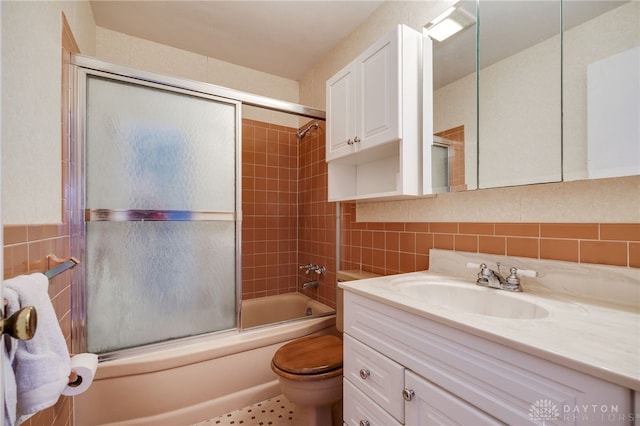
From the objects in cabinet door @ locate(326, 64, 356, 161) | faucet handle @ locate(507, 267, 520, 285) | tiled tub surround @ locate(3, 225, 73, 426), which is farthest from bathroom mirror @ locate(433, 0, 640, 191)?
tiled tub surround @ locate(3, 225, 73, 426)

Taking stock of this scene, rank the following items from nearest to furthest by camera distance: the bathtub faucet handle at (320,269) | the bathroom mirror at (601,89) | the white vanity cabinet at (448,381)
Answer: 1. the white vanity cabinet at (448,381)
2. the bathroom mirror at (601,89)
3. the bathtub faucet handle at (320,269)

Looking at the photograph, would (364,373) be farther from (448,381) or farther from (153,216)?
(153,216)

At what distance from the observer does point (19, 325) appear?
407 mm

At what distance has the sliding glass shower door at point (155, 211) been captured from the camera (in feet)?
4.27

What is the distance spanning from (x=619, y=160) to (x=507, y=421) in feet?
2.70

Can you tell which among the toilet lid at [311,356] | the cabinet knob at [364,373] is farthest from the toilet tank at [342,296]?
the cabinet knob at [364,373]

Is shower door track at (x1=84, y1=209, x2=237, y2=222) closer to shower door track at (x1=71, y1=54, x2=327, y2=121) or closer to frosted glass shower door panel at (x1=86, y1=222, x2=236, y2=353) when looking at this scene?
frosted glass shower door panel at (x1=86, y1=222, x2=236, y2=353)

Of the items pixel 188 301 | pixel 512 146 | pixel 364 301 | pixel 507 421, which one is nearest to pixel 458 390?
pixel 507 421

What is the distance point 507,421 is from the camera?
61 cm

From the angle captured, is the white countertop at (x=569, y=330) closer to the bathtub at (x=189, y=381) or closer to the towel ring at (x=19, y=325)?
the towel ring at (x=19, y=325)

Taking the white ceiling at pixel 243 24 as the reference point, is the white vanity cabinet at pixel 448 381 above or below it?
below

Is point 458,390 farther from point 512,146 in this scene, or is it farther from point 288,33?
point 288,33

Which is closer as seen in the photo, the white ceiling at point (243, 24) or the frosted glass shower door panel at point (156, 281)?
the frosted glass shower door panel at point (156, 281)

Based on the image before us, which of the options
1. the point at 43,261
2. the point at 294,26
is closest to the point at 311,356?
the point at 43,261
